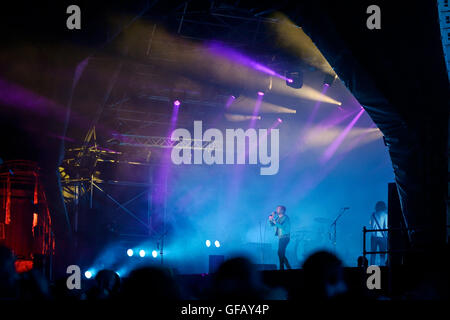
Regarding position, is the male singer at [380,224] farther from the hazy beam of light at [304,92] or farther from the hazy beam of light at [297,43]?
the hazy beam of light at [304,92]

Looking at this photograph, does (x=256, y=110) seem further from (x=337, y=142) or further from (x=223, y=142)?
(x=337, y=142)

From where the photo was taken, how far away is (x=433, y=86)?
655 centimetres

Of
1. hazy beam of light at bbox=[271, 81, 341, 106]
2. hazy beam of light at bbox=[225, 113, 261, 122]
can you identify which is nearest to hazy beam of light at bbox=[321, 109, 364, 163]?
hazy beam of light at bbox=[271, 81, 341, 106]

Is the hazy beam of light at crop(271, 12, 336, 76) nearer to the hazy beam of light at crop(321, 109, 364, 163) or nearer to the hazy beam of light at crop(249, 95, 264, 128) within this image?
the hazy beam of light at crop(249, 95, 264, 128)

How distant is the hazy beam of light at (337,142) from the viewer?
1717cm

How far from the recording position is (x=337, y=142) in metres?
17.8

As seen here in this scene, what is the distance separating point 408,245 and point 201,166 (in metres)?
12.9
